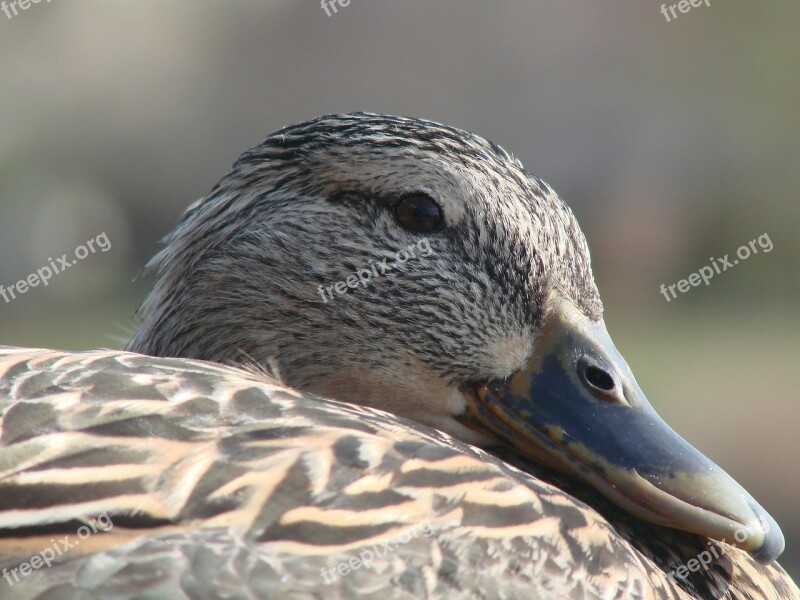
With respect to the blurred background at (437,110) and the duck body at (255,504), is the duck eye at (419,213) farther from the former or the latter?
the blurred background at (437,110)

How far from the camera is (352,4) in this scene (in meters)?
13.7

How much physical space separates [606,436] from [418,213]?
0.74 metres

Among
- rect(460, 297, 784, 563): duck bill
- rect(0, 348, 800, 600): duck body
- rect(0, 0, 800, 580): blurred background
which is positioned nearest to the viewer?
rect(0, 348, 800, 600): duck body

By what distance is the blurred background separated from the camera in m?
13.3

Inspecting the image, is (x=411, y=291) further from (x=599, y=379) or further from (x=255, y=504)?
(x=255, y=504)

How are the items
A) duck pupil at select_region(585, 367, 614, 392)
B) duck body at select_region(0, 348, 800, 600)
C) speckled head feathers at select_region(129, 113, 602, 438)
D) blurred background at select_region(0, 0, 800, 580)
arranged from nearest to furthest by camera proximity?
1. duck body at select_region(0, 348, 800, 600)
2. duck pupil at select_region(585, 367, 614, 392)
3. speckled head feathers at select_region(129, 113, 602, 438)
4. blurred background at select_region(0, 0, 800, 580)

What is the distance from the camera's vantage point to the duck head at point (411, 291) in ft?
8.40

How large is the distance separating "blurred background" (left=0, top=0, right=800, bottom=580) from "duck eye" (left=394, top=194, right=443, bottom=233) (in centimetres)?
985

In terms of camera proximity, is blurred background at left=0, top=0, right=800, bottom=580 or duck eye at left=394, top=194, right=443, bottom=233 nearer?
duck eye at left=394, top=194, right=443, bottom=233

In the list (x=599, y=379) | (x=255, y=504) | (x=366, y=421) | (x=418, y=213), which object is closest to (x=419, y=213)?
(x=418, y=213)

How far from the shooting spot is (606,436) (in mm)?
2414

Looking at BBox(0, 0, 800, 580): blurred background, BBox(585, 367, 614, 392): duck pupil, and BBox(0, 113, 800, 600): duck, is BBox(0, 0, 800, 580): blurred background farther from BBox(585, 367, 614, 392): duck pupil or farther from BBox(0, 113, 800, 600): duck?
BBox(585, 367, 614, 392): duck pupil

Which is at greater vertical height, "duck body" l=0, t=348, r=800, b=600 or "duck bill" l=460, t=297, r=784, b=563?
"duck body" l=0, t=348, r=800, b=600

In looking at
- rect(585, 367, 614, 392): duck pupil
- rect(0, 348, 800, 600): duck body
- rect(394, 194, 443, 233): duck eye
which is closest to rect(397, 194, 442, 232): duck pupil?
rect(394, 194, 443, 233): duck eye
